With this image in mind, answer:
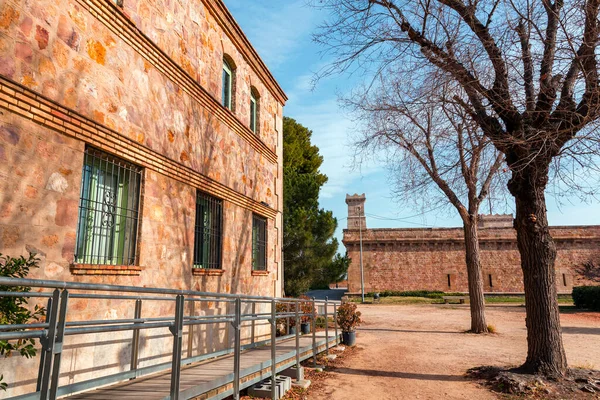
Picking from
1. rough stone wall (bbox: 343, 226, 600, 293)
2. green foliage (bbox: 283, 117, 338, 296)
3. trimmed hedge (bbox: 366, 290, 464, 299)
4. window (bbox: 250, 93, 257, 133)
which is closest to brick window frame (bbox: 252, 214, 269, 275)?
window (bbox: 250, 93, 257, 133)

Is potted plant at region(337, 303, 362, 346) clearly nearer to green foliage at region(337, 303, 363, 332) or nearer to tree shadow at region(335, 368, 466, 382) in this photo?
green foliage at region(337, 303, 363, 332)

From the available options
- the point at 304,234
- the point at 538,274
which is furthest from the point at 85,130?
the point at 304,234

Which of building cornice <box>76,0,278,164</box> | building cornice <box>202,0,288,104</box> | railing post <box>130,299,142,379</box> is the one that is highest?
building cornice <box>202,0,288,104</box>

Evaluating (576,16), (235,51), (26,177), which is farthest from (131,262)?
(576,16)

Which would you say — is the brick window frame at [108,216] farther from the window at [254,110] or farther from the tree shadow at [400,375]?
the window at [254,110]

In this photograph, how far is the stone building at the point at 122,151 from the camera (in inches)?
162

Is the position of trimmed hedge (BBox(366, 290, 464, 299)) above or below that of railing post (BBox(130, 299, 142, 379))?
below

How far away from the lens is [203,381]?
13.9ft

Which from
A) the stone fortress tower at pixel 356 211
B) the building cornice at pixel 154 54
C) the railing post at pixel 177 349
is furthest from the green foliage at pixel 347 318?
the stone fortress tower at pixel 356 211

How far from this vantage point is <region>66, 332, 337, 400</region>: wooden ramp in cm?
379

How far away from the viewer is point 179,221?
6699 mm

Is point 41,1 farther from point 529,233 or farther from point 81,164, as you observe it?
point 529,233

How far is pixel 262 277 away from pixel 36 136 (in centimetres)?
687

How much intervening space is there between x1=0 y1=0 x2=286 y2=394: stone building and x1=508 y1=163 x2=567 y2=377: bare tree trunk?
222 inches
